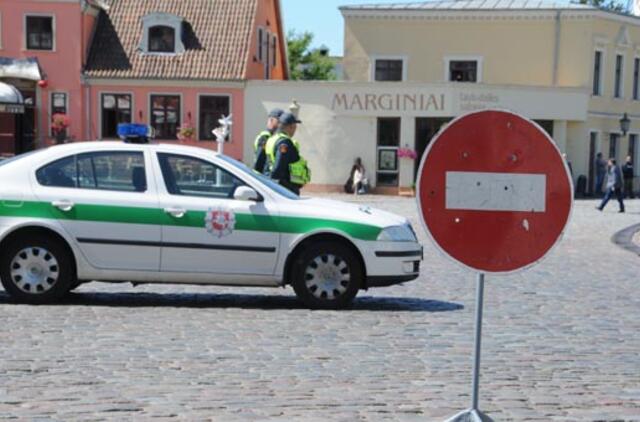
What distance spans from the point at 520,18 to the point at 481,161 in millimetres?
43853

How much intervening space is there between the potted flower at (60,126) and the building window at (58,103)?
49cm

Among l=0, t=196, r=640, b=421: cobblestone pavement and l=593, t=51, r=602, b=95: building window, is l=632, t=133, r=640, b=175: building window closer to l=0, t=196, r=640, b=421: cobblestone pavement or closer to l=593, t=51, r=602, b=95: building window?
l=593, t=51, r=602, b=95: building window

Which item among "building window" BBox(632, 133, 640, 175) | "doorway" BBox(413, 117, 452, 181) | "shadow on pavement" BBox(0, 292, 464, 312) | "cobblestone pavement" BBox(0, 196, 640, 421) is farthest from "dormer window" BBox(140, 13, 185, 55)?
"shadow on pavement" BBox(0, 292, 464, 312)

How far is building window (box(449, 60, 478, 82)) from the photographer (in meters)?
49.2

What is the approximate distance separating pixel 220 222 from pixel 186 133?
112 ft

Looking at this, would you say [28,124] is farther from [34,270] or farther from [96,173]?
[34,270]

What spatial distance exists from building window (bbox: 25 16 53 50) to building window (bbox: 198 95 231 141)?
22.3ft

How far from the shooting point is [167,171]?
11.0m

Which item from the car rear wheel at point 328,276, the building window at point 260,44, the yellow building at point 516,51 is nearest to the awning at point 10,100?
the building window at point 260,44

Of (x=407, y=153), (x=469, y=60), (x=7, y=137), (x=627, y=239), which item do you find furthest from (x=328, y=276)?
(x=469, y=60)

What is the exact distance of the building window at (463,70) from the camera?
4916 centimetres

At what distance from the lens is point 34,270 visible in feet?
35.2

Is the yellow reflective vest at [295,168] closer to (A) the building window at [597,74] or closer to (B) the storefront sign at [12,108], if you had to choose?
(B) the storefront sign at [12,108]

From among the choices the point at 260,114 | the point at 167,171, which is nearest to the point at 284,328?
the point at 167,171
